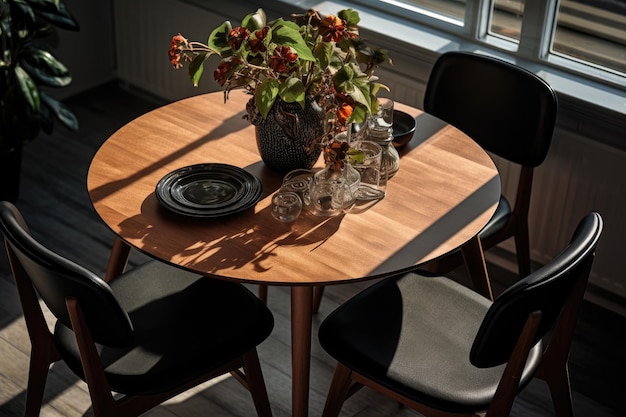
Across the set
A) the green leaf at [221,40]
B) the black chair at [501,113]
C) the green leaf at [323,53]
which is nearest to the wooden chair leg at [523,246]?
the black chair at [501,113]

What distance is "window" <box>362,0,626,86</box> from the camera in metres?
3.03

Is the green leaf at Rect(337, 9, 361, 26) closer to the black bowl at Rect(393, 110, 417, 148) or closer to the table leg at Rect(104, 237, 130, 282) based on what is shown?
the black bowl at Rect(393, 110, 417, 148)

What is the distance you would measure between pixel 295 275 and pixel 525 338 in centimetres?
51

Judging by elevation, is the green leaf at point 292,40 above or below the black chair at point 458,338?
above

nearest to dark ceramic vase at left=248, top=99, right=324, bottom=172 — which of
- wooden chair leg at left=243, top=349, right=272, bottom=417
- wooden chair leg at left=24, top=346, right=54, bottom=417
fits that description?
wooden chair leg at left=243, top=349, right=272, bottom=417

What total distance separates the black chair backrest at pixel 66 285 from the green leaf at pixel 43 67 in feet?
4.40

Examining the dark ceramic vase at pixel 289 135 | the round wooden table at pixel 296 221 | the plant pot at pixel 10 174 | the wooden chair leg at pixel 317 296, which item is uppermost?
the dark ceramic vase at pixel 289 135

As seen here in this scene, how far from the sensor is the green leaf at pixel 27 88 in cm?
315

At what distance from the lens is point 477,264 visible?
2.61 m

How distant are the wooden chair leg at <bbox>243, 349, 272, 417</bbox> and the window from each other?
5.00ft

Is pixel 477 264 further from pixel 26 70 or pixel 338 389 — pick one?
pixel 26 70

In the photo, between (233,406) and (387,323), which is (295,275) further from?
(233,406)

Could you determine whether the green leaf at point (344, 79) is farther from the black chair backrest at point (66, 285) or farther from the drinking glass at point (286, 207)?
the black chair backrest at point (66, 285)

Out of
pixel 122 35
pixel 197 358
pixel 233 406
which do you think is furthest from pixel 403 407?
pixel 122 35
